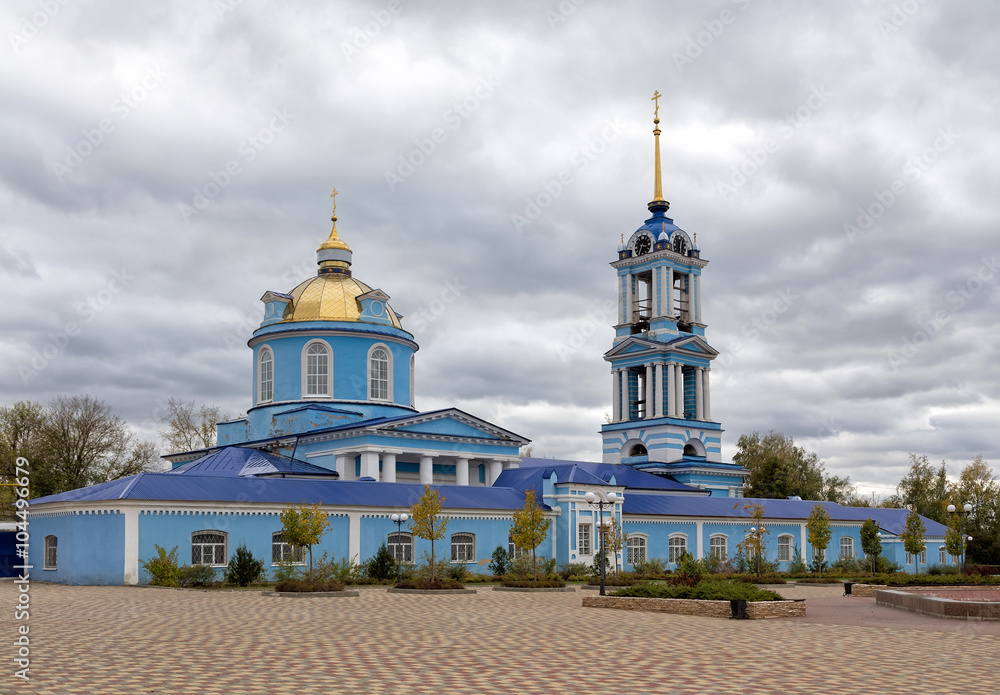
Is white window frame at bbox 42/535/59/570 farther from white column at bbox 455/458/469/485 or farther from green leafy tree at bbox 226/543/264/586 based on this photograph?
white column at bbox 455/458/469/485

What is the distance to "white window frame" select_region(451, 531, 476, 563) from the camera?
39188 mm

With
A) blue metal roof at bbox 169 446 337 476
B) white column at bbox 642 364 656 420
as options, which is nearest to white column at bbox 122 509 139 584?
blue metal roof at bbox 169 446 337 476

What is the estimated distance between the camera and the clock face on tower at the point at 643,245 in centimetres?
6050

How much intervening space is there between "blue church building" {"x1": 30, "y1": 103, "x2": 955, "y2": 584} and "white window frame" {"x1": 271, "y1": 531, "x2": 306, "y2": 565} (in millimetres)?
50

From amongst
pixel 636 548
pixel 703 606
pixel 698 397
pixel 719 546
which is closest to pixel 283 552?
pixel 636 548

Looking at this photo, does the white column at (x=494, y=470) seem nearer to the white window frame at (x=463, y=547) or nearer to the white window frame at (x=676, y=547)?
the white window frame at (x=463, y=547)

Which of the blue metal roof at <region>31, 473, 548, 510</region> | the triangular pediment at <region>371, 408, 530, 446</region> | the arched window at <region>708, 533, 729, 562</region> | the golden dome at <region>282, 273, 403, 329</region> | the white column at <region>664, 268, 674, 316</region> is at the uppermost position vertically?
the white column at <region>664, 268, 674, 316</region>

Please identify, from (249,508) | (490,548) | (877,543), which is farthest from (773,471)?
(249,508)

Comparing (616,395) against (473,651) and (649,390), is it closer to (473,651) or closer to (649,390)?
(649,390)

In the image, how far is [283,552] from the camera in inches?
1383

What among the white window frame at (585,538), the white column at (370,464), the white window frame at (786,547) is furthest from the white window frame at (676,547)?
the white column at (370,464)

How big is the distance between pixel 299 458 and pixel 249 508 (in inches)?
462

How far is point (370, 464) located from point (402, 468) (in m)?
3.05

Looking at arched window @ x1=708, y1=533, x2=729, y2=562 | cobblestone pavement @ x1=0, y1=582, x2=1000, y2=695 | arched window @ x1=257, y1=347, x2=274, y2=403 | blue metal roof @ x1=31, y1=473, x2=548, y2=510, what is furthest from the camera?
arched window @ x1=708, y1=533, x2=729, y2=562
